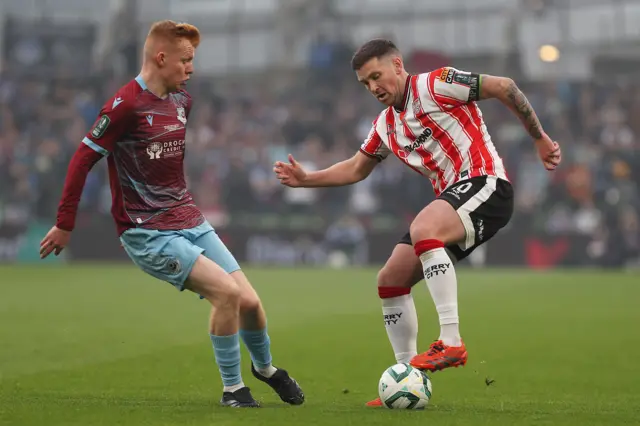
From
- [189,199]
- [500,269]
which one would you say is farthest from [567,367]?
[500,269]

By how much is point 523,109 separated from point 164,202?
231 cm

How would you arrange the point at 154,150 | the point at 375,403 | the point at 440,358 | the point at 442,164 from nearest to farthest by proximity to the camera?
the point at 440,358, the point at 154,150, the point at 375,403, the point at 442,164

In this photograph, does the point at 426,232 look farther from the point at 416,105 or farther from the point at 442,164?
the point at 416,105

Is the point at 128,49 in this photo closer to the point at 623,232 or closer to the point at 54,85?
the point at 54,85

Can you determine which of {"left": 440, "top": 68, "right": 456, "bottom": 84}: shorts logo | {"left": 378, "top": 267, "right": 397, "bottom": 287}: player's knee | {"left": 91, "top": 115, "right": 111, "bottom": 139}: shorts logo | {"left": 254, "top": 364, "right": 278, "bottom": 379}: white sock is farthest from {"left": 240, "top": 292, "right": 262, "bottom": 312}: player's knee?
{"left": 440, "top": 68, "right": 456, "bottom": 84}: shorts logo

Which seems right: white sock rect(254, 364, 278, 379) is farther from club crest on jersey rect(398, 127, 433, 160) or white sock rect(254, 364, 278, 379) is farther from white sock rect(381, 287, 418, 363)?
club crest on jersey rect(398, 127, 433, 160)

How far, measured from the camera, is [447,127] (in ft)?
22.2

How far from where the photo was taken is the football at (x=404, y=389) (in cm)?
636

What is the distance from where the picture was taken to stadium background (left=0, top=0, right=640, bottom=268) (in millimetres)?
24984

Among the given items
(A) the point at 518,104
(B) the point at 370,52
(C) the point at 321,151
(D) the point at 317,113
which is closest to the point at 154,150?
(B) the point at 370,52

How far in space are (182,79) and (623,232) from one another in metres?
19.1

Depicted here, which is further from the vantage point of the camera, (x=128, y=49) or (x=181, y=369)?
(x=128, y=49)

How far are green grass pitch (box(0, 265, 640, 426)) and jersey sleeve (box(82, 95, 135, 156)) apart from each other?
1549 millimetres

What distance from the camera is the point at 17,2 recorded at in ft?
94.8
